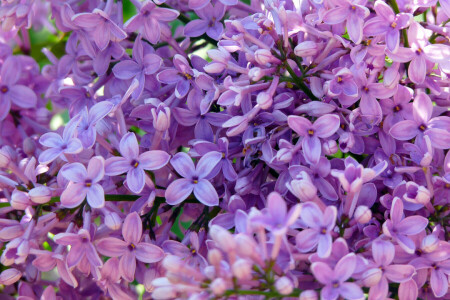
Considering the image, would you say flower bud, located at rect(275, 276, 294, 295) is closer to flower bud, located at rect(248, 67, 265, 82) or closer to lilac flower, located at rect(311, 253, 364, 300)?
lilac flower, located at rect(311, 253, 364, 300)

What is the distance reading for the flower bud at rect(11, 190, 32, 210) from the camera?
86cm

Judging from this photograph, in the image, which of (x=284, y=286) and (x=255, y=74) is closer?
(x=284, y=286)

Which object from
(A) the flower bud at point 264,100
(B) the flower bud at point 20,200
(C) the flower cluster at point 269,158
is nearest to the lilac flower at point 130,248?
(C) the flower cluster at point 269,158

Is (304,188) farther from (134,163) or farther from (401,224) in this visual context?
(134,163)

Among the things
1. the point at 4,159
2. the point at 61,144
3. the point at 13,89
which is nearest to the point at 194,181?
the point at 61,144

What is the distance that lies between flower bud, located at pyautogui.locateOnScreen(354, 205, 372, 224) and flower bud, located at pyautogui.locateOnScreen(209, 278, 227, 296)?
7.9 inches

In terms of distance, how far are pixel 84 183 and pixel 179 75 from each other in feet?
0.70

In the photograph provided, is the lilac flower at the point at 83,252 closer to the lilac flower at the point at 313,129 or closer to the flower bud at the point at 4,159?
the flower bud at the point at 4,159

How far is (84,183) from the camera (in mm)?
834

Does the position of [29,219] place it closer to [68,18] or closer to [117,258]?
[117,258]

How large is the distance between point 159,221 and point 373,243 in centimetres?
39

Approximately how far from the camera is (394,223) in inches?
30.5

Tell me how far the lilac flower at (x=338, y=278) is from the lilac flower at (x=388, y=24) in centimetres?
29

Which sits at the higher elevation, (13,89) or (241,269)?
(241,269)
